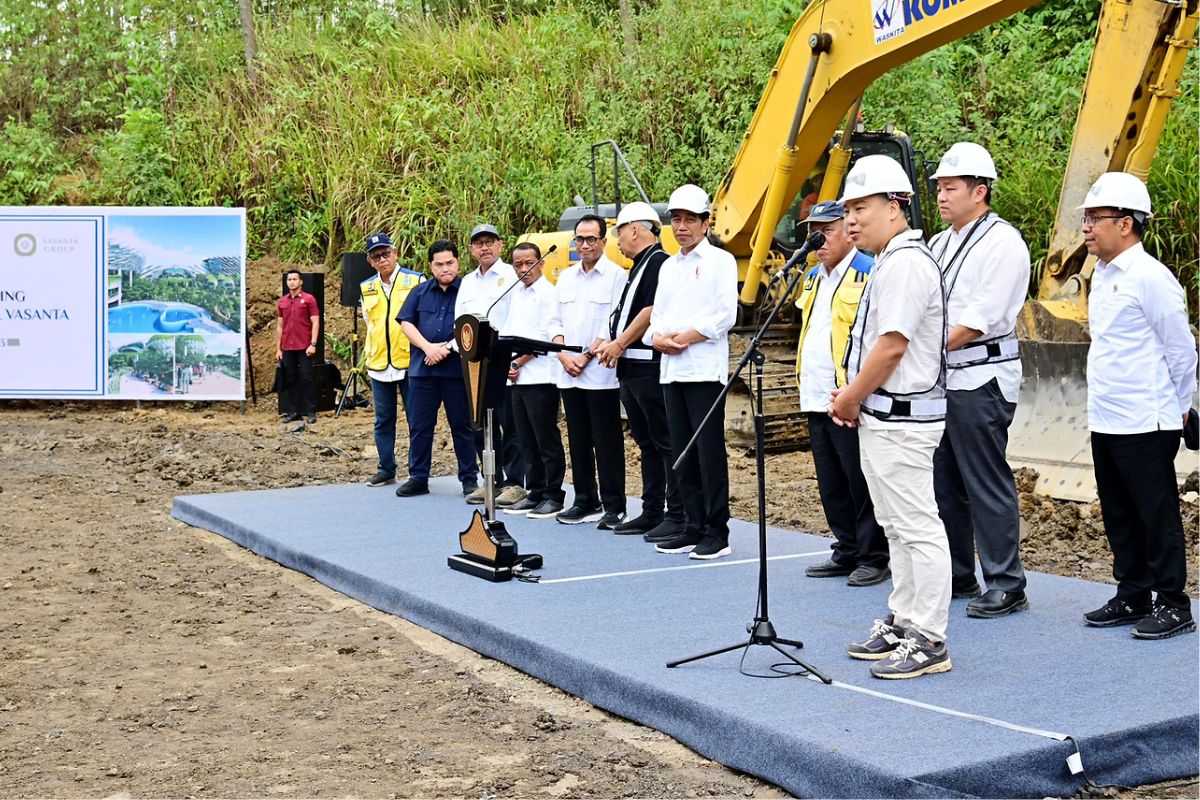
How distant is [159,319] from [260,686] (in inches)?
419

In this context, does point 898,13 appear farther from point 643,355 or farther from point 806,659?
point 806,659

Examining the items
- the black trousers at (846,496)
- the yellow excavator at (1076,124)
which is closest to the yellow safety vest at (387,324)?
the yellow excavator at (1076,124)

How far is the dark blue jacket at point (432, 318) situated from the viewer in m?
8.59

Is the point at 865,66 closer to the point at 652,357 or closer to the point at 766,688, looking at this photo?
the point at 652,357

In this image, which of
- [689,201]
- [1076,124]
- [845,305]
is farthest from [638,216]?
[1076,124]

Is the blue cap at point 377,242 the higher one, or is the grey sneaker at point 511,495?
the blue cap at point 377,242

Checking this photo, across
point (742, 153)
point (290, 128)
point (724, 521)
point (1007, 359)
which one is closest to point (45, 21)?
point (290, 128)

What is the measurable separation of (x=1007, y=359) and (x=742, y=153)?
5213 millimetres

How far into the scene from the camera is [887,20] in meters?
8.14

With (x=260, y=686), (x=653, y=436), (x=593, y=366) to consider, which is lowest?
A: (x=260, y=686)

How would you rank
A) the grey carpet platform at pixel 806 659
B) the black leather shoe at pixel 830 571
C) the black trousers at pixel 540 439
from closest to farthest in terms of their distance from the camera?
the grey carpet platform at pixel 806 659 → the black leather shoe at pixel 830 571 → the black trousers at pixel 540 439

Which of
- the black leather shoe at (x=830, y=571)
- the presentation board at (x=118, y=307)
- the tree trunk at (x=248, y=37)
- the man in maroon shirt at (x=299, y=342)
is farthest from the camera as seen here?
the tree trunk at (x=248, y=37)

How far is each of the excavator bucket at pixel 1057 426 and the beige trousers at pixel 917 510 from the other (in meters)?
3.85

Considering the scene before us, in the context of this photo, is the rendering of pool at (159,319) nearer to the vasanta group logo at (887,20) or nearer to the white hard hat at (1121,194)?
the vasanta group logo at (887,20)
